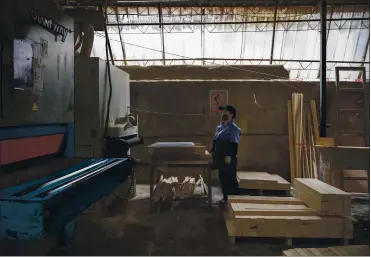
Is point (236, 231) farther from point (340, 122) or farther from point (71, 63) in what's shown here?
point (340, 122)

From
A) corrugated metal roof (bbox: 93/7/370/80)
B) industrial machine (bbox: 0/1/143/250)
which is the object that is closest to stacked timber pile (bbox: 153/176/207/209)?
industrial machine (bbox: 0/1/143/250)

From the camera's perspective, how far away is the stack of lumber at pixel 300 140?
6367mm

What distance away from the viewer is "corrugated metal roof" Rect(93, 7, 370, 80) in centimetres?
915

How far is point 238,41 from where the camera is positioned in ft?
32.0

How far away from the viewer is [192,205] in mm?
5312

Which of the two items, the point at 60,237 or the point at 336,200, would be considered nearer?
the point at 60,237

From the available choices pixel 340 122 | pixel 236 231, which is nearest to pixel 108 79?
pixel 236 231

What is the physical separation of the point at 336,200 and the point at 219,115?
3423 mm

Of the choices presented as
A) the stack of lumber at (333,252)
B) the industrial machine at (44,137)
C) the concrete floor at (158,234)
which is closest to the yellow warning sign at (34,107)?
the industrial machine at (44,137)

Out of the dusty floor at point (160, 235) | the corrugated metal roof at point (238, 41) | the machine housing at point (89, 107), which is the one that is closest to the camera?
the dusty floor at point (160, 235)

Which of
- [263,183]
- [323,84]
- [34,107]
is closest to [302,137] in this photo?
[323,84]

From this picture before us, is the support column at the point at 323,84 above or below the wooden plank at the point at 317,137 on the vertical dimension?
above

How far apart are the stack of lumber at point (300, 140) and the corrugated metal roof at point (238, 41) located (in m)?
3.03

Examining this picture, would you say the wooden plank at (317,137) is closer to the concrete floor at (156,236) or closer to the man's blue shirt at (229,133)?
the concrete floor at (156,236)
